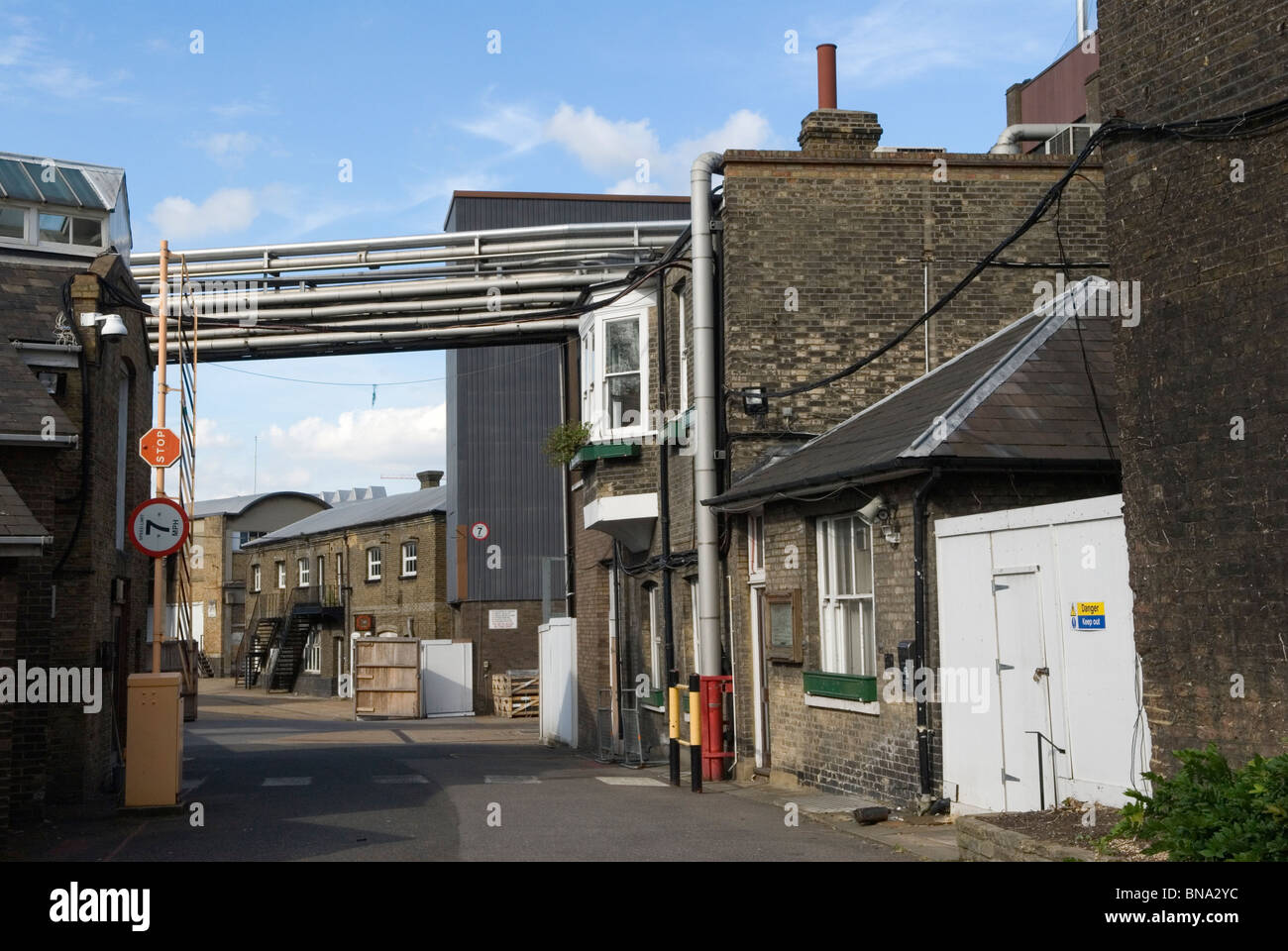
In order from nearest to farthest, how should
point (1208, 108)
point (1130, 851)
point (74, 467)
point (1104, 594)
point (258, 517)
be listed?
point (1130, 851), point (1208, 108), point (1104, 594), point (74, 467), point (258, 517)

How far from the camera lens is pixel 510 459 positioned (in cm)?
4197

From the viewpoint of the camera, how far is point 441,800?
46.2 feet

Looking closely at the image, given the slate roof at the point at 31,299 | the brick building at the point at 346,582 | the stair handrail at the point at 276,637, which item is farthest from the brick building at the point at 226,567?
the slate roof at the point at 31,299

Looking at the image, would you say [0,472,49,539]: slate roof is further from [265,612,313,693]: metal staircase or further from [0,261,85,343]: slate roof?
[265,612,313,693]: metal staircase

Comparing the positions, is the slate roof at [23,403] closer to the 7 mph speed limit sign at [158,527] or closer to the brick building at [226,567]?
the 7 mph speed limit sign at [158,527]

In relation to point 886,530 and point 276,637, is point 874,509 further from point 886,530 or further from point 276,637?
point 276,637

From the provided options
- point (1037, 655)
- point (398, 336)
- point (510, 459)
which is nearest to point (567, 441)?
point (398, 336)

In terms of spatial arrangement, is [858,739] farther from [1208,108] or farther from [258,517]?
[258,517]

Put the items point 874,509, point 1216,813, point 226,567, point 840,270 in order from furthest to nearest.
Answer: point 226,567
point 840,270
point 874,509
point 1216,813

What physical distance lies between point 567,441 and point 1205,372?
13749mm

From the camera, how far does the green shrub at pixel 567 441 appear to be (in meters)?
21.4

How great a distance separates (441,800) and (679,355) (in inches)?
311
